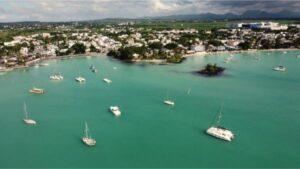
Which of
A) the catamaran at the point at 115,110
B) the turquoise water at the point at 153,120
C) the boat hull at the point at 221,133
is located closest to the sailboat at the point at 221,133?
the boat hull at the point at 221,133

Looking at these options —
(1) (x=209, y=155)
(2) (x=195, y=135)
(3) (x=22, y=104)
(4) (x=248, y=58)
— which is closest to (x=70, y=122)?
(3) (x=22, y=104)

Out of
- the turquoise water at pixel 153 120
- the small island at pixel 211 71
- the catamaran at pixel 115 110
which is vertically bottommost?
the turquoise water at pixel 153 120

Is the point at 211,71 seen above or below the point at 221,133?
above

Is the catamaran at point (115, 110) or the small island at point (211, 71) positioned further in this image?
the small island at point (211, 71)

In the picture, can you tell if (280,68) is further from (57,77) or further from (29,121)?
(29,121)

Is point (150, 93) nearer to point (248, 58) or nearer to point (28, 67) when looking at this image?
point (28, 67)

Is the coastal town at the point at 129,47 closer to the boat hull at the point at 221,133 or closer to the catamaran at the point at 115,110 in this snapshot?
the catamaran at the point at 115,110

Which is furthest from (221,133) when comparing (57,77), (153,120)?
(57,77)

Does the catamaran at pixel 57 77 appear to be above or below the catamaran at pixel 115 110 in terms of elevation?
below

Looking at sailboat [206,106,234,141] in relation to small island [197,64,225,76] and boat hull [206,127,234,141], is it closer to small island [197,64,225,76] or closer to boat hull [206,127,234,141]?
boat hull [206,127,234,141]
